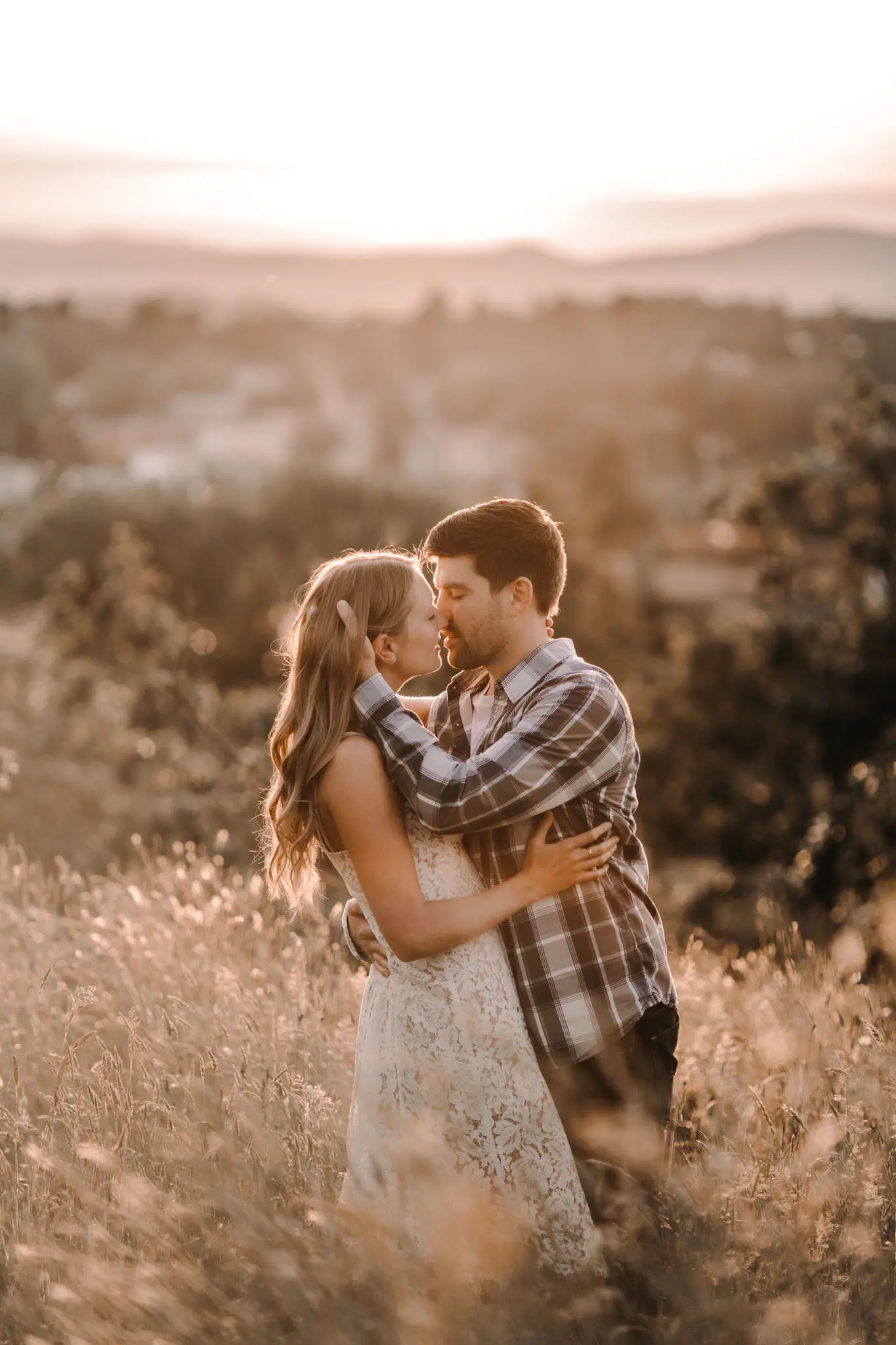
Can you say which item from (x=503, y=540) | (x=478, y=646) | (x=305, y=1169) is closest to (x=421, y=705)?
(x=478, y=646)

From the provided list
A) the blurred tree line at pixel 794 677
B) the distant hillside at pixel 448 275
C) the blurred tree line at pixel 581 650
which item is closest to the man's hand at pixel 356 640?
the blurred tree line at pixel 581 650

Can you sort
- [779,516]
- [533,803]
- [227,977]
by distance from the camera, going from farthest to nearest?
[779,516], [227,977], [533,803]

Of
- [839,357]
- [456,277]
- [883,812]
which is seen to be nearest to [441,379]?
[456,277]

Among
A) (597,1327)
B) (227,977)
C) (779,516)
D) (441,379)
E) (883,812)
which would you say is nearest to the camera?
(597,1327)

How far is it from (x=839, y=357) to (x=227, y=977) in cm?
2249

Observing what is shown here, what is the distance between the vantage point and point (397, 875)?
2.76 meters

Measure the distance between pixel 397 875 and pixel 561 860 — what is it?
0.38 metres

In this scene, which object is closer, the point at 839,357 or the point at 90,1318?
the point at 90,1318

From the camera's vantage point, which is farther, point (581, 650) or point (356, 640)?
point (581, 650)

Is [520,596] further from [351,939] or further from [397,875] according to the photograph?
[351,939]

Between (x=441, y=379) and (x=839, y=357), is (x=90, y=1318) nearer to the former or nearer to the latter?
(x=839, y=357)

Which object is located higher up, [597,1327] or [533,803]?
[533,803]

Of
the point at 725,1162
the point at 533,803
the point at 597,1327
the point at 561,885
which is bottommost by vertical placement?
the point at 597,1327

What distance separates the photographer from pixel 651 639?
22109 mm
